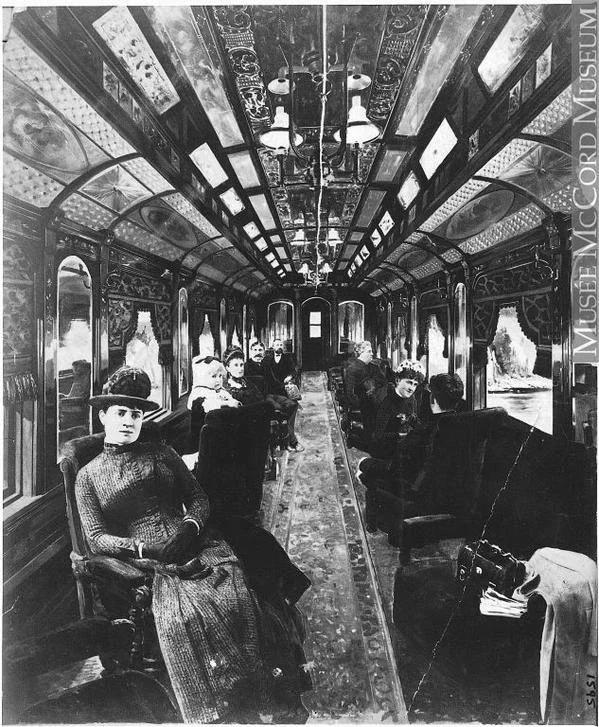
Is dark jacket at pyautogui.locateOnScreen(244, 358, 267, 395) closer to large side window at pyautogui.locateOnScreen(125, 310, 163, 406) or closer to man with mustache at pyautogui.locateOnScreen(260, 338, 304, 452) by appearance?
man with mustache at pyautogui.locateOnScreen(260, 338, 304, 452)

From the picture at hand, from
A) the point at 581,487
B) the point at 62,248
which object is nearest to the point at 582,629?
the point at 581,487

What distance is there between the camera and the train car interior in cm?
170

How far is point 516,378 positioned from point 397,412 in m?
0.75

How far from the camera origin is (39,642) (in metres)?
1.73

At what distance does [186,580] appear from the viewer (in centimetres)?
177

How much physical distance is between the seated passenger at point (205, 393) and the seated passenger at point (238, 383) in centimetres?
9

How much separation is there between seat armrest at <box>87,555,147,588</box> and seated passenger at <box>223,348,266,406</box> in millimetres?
1043

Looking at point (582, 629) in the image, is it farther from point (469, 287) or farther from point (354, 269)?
point (354, 269)

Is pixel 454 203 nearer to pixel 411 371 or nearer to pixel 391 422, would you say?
pixel 411 371

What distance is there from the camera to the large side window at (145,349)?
2.23 m

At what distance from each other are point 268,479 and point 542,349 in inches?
68.2

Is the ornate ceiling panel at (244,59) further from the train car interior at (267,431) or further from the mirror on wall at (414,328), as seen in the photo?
the mirror on wall at (414,328)

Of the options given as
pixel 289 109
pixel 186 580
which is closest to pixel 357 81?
pixel 289 109

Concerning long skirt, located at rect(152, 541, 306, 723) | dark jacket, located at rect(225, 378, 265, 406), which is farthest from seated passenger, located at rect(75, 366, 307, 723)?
dark jacket, located at rect(225, 378, 265, 406)
